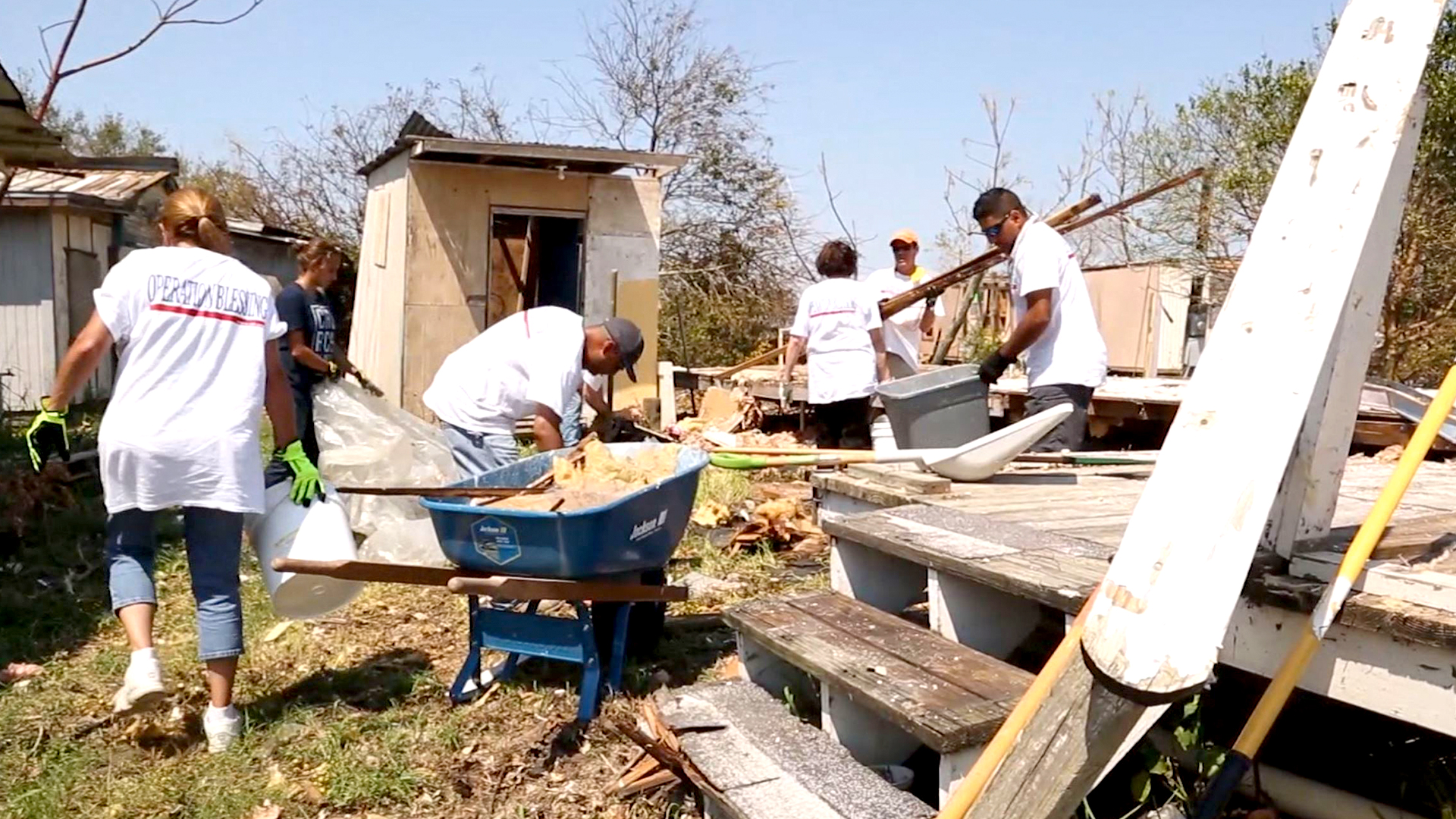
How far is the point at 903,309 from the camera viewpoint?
737 cm

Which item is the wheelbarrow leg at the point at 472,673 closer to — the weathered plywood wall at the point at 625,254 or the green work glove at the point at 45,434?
the green work glove at the point at 45,434

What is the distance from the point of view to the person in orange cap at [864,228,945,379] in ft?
24.5

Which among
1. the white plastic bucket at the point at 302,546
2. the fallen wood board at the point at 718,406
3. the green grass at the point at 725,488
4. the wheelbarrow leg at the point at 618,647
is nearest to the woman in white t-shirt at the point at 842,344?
the green grass at the point at 725,488

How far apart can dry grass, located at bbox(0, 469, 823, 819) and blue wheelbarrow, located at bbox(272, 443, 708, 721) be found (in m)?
0.19

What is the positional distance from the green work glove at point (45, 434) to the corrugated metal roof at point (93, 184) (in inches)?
329

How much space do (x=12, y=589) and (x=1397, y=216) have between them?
5.68 meters

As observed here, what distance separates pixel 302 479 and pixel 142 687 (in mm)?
778

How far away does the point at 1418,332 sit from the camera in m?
10.7

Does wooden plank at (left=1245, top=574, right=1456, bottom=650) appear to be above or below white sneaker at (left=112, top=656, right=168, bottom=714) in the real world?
above

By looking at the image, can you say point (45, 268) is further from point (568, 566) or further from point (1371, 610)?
point (1371, 610)

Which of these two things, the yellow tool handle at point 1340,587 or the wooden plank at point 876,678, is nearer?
the yellow tool handle at point 1340,587

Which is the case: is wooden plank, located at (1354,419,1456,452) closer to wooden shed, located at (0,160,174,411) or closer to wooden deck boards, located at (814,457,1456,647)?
wooden deck boards, located at (814,457,1456,647)

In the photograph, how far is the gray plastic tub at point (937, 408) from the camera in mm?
4441

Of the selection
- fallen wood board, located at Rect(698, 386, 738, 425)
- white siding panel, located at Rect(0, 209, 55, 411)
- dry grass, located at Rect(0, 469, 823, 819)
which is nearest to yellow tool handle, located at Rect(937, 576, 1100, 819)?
dry grass, located at Rect(0, 469, 823, 819)
